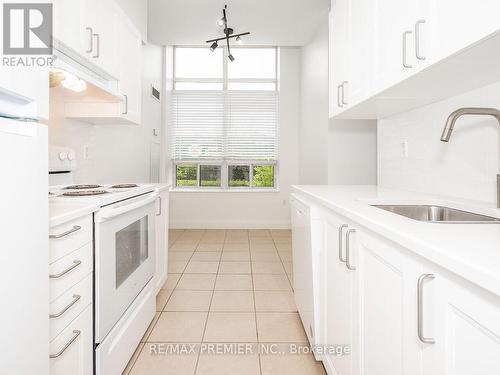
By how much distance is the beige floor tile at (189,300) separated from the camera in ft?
7.41

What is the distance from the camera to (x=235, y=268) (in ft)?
10.5

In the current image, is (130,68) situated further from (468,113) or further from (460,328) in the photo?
(460,328)

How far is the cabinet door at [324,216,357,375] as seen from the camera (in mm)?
1138

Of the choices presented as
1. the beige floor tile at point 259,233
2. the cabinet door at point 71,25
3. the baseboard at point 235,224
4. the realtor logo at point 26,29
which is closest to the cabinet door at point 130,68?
the cabinet door at point 71,25

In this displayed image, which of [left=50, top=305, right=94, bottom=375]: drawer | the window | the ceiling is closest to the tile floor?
[left=50, top=305, right=94, bottom=375]: drawer

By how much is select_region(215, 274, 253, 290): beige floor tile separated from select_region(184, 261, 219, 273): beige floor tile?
8.3 inches

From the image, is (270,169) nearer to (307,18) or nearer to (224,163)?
(224,163)

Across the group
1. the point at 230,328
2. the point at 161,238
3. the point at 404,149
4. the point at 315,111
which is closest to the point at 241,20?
the point at 315,111

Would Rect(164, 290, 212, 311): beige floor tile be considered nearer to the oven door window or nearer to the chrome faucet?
the oven door window

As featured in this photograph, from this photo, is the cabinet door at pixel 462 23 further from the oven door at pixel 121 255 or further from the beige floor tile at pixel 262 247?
the beige floor tile at pixel 262 247

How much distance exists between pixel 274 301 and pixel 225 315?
43 centimetres

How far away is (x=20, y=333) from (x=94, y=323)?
503 mm

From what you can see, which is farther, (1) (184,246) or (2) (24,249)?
(1) (184,246)

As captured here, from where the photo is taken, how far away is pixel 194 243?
427 cm
